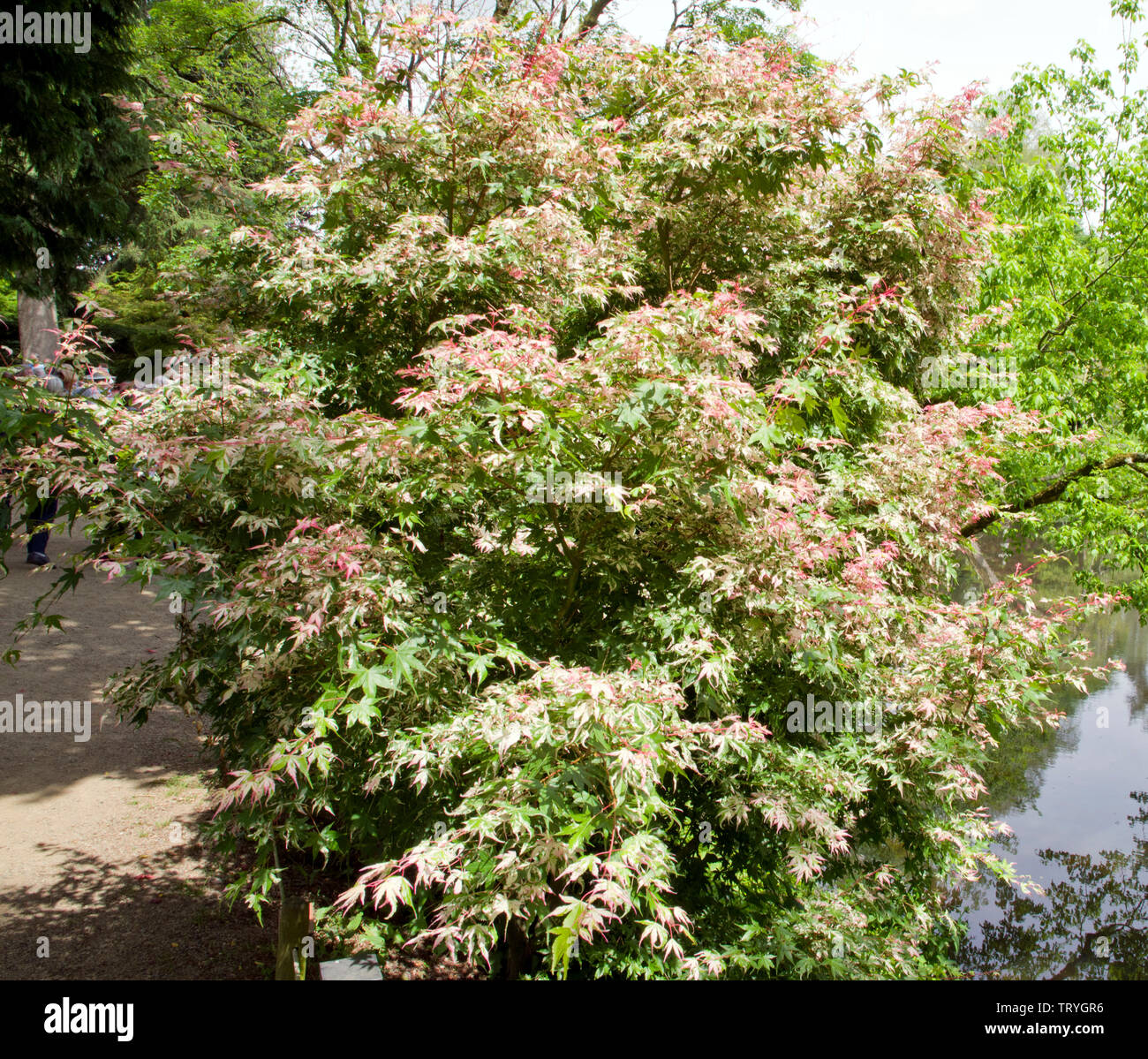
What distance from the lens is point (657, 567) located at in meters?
3.72

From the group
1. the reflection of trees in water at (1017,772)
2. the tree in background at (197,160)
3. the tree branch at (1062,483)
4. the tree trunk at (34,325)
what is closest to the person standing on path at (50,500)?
the tree in background at (197,160)

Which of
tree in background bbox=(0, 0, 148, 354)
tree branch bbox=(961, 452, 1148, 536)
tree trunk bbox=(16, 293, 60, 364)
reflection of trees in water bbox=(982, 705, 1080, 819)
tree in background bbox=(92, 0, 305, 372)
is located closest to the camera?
tree in background bbox=(92, 0, 305, 372)

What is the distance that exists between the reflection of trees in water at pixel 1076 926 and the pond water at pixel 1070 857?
0.05 ft

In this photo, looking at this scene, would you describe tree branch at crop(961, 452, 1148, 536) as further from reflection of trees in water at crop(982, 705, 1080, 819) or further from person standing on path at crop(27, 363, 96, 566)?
person standing on path at crop(27, 363, 96, 566)

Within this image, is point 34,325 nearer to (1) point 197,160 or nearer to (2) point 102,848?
(1) point 197,160

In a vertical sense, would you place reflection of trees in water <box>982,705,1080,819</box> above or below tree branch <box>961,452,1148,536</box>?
below

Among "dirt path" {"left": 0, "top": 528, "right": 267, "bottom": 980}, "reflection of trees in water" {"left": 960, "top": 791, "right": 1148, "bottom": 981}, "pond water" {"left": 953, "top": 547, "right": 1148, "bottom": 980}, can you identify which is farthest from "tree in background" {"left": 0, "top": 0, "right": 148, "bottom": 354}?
"reflection of trees in water" {"left": 960, "top": 791, "right": 1148, "bottom": 981}

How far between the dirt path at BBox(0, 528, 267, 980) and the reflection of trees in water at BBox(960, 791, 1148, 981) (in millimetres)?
7316

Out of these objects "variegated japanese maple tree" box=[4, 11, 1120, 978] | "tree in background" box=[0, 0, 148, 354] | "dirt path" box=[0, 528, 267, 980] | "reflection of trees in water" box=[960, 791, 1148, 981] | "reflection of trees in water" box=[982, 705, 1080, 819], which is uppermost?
"tree in background" box=[0, 0, 148, 354]

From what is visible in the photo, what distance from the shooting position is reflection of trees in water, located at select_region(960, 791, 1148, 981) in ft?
28.5

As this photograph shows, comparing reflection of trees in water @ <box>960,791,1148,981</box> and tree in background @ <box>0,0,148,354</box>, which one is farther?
reflection of trees in water @ <box>960,791,1148,981</box>

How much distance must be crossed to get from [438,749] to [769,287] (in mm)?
3631

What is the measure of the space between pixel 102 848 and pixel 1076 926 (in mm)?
10340
